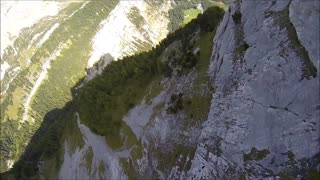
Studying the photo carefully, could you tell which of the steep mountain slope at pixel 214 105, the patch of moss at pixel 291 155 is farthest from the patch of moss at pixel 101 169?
the patch of moss at pixel 291 155

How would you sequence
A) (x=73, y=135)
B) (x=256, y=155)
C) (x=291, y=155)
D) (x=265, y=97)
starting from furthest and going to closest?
1. (x=73, y=135)
2. (x=256, y=155)
3. (x=265, y=97)
4. (x=291, y=155)

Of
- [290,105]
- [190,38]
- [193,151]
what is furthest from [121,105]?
[290,105]

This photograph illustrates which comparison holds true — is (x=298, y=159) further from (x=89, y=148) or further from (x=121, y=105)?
(x=89, y=148)

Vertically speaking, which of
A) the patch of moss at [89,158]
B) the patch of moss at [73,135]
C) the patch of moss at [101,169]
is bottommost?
the patch of moss at [101,169]

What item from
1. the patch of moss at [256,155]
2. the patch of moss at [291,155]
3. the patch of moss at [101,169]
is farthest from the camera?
the patch of moss at [101,169]

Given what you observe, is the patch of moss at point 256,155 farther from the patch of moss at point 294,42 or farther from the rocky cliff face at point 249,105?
the patch of moss at point 294,42

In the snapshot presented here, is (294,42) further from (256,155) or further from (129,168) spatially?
(129,168)

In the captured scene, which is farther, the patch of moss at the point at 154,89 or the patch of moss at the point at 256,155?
the patch of moss at the point at 154,89

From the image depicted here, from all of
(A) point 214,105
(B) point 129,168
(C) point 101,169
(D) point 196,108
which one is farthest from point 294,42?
(C) point 101,169
